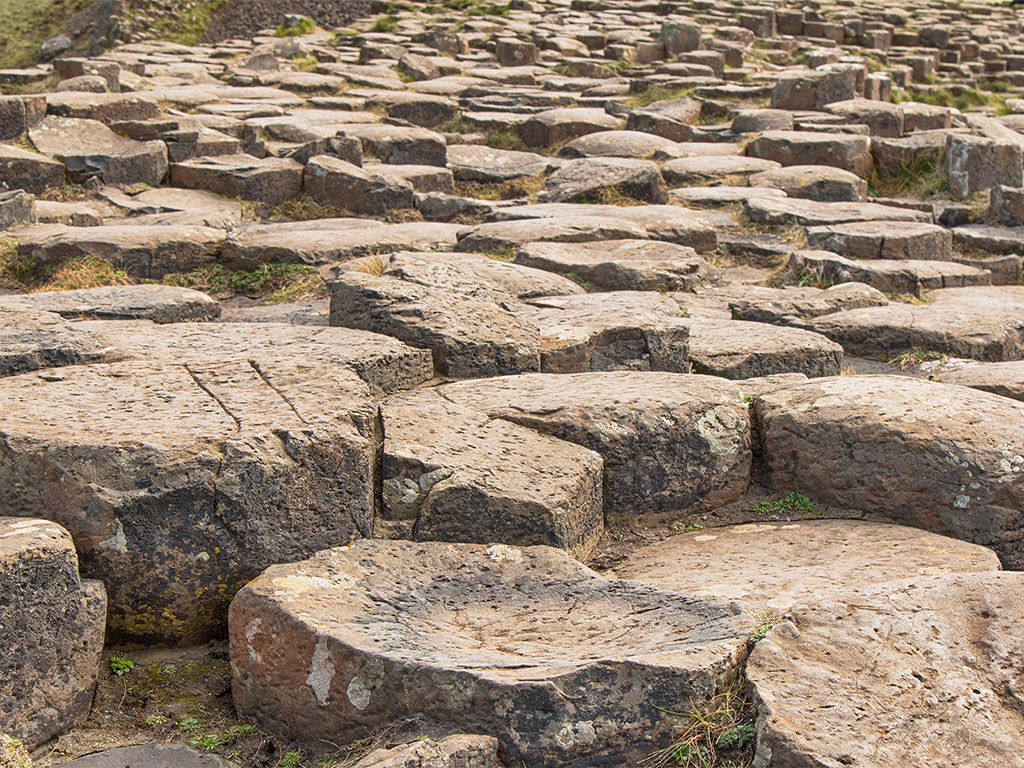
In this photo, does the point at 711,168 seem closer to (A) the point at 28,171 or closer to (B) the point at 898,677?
(A) the point at 28,171

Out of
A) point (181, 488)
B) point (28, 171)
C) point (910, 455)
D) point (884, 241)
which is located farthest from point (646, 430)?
point (28, 171)

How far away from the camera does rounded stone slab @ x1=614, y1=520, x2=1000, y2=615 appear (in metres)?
2.91

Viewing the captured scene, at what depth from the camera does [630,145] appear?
930 cm

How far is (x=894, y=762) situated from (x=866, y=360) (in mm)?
3111

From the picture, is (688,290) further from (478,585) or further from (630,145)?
(630,145)

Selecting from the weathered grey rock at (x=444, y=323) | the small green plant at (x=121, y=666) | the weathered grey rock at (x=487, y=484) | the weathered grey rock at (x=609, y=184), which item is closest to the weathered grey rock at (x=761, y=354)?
the weathered grey rock at (x=444, y=323)

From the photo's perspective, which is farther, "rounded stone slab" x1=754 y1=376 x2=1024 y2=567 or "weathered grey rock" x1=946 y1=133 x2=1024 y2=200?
"weathered grey rock" x1=946 y1=133 x2=1024 y2=200

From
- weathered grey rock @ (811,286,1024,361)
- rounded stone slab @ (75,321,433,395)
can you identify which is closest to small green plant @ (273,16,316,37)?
weathered grey rock @ (811,286,1024,361)

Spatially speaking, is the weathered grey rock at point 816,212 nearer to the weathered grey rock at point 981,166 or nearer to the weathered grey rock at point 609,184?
the weathered grey rock at point 609,184

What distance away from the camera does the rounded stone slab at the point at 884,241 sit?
670 cm

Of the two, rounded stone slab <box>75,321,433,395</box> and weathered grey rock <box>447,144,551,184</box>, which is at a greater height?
rounded stone slab <box>75,321,433,395</box>

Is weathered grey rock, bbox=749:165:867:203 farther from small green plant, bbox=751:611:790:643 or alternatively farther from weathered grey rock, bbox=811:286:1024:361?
small green plant, bbox=751:611:790:643

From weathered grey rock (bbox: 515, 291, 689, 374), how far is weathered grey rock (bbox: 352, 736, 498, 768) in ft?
6.48

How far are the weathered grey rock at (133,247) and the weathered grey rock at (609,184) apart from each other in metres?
2.64
